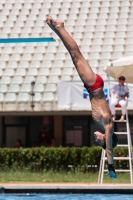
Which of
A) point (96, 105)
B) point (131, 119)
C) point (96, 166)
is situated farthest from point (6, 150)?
point (96, 105)

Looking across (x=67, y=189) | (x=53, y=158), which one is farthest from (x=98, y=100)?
(x=53, y=158)

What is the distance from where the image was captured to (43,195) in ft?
44.1

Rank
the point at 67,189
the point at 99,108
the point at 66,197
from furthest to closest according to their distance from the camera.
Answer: the point at 67,189
the point at 66,197
the point at 99,108

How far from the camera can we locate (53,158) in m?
17.7

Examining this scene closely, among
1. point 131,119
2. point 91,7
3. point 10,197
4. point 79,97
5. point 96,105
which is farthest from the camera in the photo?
point 91,7

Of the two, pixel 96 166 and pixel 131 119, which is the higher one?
pixel 131 119

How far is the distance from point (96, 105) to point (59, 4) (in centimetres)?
2122

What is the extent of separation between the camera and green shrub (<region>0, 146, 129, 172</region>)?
57.9ft

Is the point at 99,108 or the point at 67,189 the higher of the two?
the point at 99,108

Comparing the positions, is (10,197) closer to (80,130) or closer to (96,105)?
(96,105)

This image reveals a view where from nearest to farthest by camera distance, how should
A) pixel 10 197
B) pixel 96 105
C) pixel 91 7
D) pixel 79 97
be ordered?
pixel 96 105, pixel 10 197, pixel 79 97, pixel 91 7

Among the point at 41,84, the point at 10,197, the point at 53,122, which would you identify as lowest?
the point at 10,197

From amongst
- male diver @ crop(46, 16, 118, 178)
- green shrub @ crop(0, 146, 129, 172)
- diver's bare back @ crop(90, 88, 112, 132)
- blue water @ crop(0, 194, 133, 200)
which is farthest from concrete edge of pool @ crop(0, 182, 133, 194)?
diver's bare back @ crop(90, 88, 112, 132)

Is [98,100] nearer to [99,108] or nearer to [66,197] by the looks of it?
[99,108]
